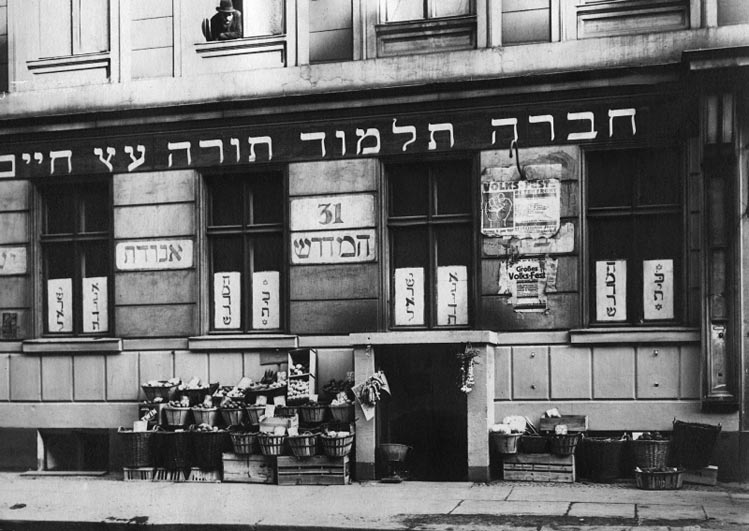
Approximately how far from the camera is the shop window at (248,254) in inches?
560

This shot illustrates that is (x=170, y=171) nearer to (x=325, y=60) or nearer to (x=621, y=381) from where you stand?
(x=325, y=60)

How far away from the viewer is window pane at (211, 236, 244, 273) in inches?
566

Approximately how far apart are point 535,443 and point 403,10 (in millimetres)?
6020

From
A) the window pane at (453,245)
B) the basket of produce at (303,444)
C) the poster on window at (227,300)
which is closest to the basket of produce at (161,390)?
the poster on window at (227,300)

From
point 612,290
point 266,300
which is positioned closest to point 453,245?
point 612,290

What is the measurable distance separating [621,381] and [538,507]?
2.70 meters

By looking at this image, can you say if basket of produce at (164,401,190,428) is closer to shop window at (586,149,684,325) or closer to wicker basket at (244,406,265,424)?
wicker basket at (244,406,265,424)

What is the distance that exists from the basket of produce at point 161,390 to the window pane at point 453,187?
4.27m

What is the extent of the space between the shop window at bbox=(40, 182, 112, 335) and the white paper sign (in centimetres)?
480

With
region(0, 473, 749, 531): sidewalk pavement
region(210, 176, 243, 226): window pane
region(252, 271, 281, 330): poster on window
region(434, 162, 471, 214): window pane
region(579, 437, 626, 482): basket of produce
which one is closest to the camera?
region(0, 473, 749, 531): sidewalk pavement

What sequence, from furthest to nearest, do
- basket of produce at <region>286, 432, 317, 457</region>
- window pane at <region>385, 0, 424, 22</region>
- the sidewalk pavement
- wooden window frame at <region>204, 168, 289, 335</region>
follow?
1. wooden window frame at <region>204, 168, 289, 335</region>
2. window pane at <region>385, 0, 424, 22</region>
3. basket of produce at <region>286, 432, 317, 457</region>
4. the sidewalk pavement

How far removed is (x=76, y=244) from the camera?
1498 centimetres

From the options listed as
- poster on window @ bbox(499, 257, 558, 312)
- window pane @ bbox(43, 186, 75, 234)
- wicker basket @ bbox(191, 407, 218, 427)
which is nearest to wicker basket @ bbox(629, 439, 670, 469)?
poster on window @ bbox(499, 257, 558, 312)

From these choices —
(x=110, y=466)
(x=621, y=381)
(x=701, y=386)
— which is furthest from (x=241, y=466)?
(x=701, y=386)
